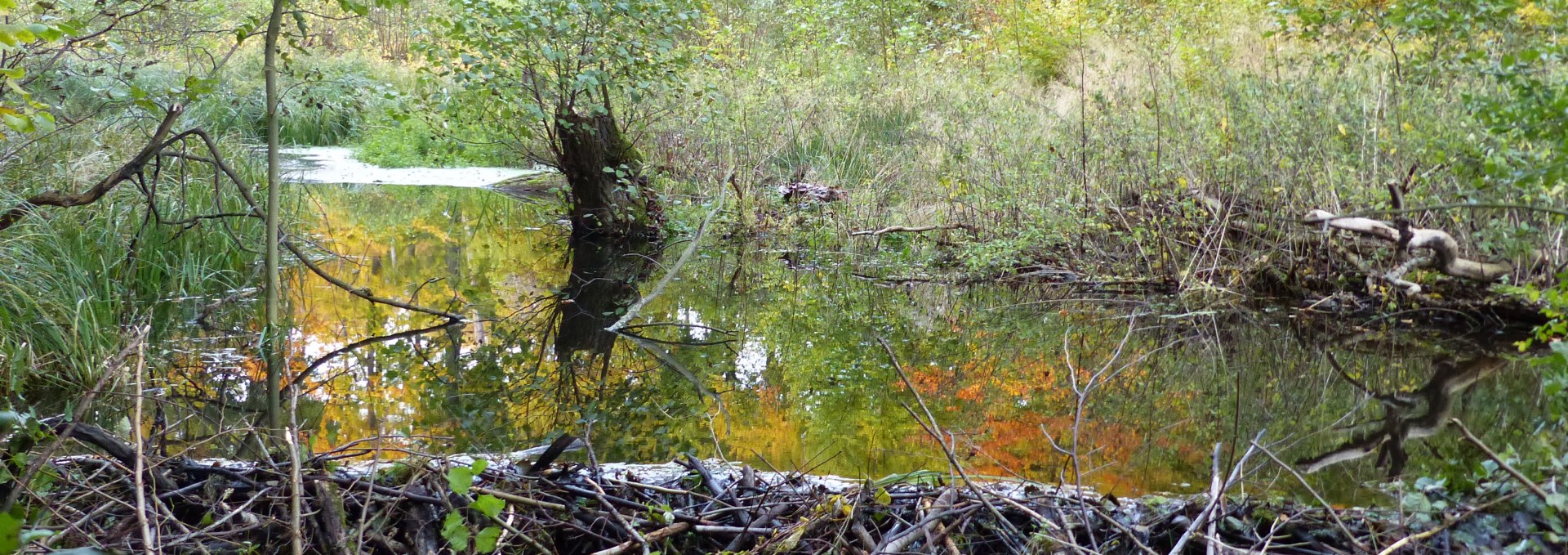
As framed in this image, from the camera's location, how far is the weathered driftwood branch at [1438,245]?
16.9 feet

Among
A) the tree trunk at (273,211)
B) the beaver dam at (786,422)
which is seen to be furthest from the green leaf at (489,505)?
the tree trunk at (273,211)

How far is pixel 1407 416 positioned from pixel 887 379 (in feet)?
7.09

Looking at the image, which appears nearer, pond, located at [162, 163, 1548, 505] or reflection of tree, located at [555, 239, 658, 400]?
pond, located at [162, 163, 1548, 505]

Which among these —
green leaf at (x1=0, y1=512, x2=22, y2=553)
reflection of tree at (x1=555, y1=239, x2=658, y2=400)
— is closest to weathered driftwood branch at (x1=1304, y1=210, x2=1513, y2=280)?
reflection of tree at (x1=555, y1=239, x2=658, y2=400)

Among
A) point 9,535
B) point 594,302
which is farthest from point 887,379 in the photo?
point 9,535

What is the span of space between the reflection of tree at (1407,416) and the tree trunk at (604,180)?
591 cm

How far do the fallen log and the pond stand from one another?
0.36 m

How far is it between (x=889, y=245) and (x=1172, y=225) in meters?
2.75

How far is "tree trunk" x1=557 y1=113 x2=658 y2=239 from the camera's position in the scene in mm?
8797

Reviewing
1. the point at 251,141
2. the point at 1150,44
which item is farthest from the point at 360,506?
the point at 251,141

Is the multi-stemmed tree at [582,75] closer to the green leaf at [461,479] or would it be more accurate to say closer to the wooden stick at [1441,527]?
the green leaf at [461,479]

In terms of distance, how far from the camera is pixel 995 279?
7562mm

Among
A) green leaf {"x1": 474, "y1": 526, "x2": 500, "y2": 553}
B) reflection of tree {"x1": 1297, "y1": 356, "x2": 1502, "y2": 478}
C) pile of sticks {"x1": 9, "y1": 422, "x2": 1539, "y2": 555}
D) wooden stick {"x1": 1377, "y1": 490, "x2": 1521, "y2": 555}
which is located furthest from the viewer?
reflection of tree {"x1": 1297, "y1": 356, "x2": 1502, "y2": 478}

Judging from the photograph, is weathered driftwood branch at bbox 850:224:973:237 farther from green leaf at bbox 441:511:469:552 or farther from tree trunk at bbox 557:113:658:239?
green leaf at bbox 441:511:469:552
